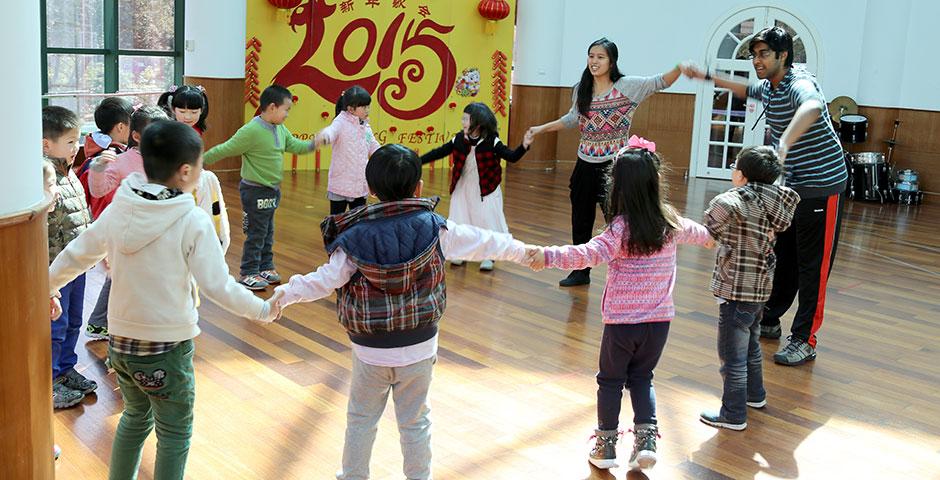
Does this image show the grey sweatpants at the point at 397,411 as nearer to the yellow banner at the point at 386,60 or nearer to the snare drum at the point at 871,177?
the yellow banner at the point at 386,60

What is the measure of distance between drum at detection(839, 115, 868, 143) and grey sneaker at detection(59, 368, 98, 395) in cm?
871

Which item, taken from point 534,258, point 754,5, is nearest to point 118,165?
point 534,258

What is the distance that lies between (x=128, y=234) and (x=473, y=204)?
3.68m

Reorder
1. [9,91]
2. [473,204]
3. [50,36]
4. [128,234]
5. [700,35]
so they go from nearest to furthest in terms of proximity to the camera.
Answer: [9,91] → [128,234] → [473,204] → [50,36] → [700,35]

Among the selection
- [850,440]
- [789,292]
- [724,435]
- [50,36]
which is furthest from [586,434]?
[50,36]

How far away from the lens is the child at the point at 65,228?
3.14 m

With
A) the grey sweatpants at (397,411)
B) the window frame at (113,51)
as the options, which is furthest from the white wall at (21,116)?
the window frame at (113,51)

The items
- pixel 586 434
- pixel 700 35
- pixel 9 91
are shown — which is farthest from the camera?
pixel 700 35

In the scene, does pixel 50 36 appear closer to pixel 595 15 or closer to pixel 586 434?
pixel 595 15

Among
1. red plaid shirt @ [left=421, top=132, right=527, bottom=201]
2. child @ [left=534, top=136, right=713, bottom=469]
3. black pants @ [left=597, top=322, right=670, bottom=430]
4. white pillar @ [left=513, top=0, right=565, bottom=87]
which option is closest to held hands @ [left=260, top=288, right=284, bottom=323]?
child @ [left=534, top=136, right=713, bottom=469]

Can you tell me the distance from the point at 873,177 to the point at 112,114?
8.25 meters

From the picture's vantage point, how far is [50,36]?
860 centimetres

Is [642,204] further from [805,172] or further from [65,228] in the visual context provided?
[65,228]

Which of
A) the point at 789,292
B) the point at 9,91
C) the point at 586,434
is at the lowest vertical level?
the point at 586,434
